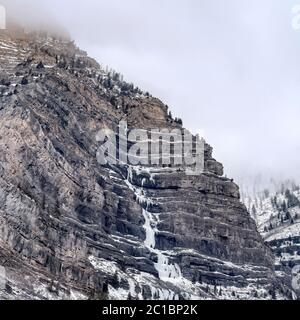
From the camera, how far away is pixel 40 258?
197 meters
